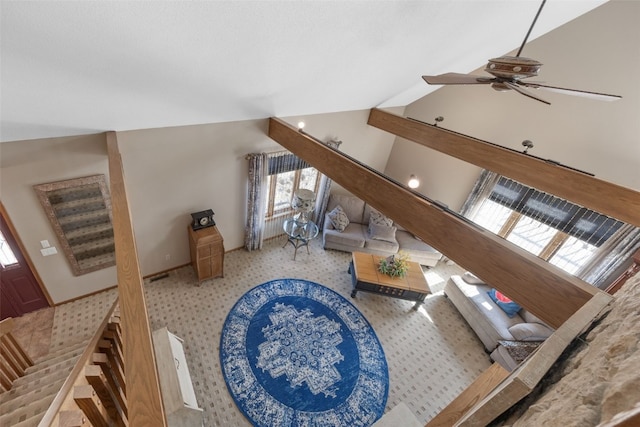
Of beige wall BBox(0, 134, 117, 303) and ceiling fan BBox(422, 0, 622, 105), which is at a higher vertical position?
ceiling fan BBox(422, 0, 622, 105)

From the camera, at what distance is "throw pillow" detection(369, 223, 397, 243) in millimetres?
5703

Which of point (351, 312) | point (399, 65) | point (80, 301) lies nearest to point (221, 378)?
point (351, 312)

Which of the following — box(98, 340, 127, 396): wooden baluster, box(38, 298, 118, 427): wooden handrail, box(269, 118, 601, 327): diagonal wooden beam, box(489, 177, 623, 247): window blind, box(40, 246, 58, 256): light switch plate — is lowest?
box(40, 246, 58, 256): light switch plate

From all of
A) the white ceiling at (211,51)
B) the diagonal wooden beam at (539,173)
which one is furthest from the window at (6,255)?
the diagonal wooden beam at (539,173)

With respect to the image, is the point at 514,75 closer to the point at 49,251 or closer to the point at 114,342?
the point at 114,342

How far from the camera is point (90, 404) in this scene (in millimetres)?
1308

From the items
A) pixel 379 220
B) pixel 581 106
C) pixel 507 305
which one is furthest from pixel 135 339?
pixel 581 106

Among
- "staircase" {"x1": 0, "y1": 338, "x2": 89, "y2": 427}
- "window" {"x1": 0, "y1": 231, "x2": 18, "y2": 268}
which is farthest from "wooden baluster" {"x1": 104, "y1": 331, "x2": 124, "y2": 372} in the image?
"window" {"x1": 0, "y1": 231, "x2": 18, "y2": 268}

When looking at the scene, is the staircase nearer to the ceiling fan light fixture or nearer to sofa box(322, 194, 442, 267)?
the ceiling fan light fixture

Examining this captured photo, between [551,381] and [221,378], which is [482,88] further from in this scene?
[221,378]

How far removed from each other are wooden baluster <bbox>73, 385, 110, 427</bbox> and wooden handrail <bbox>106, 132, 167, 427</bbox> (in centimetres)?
35

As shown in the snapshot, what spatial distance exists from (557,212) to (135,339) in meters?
5.74

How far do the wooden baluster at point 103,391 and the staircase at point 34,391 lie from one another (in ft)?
1.86

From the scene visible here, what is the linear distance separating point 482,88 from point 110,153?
19.0ft
